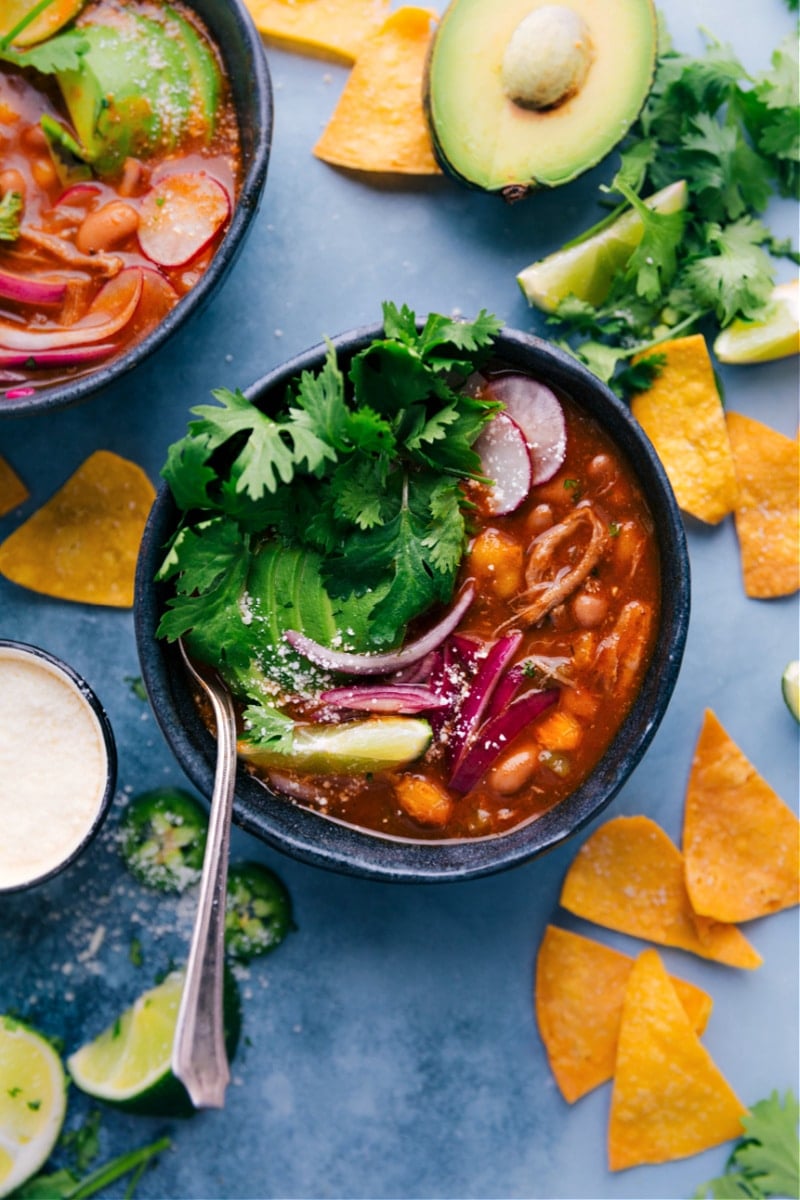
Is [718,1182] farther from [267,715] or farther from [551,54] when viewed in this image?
[551,54]

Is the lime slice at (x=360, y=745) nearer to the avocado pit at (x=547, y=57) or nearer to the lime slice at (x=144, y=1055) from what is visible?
the lime slice at (x=144, y=1055)

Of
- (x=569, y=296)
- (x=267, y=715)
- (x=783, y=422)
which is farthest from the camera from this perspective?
(x=783, y=422)

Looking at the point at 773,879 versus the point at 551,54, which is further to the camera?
the point at 773,879

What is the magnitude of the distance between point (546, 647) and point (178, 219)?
1.12 metres

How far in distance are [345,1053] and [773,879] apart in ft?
3.38

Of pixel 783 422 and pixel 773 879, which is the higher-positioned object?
pixel 783 422

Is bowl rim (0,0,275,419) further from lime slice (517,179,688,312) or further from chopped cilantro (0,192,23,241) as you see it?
lime slice (517,179,688,312)

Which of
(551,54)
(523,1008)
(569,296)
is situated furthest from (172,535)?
(523,1008)

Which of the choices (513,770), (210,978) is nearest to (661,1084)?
(513,770)

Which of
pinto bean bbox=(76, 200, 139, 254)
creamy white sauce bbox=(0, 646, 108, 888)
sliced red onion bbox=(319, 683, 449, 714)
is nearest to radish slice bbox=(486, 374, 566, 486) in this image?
sliced red onion bbox=(319, 683, 449, 714)

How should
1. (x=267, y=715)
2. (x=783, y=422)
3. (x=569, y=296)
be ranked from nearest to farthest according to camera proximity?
(x=267, y=715) → (x=569, y=296) → (x=783, y=422)

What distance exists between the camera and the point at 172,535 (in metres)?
2.14

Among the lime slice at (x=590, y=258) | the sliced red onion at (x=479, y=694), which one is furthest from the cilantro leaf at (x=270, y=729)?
the lime slice at (x=590, y=258)

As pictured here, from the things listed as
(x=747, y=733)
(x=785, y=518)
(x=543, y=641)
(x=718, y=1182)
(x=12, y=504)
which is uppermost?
(x=12, y=504)
